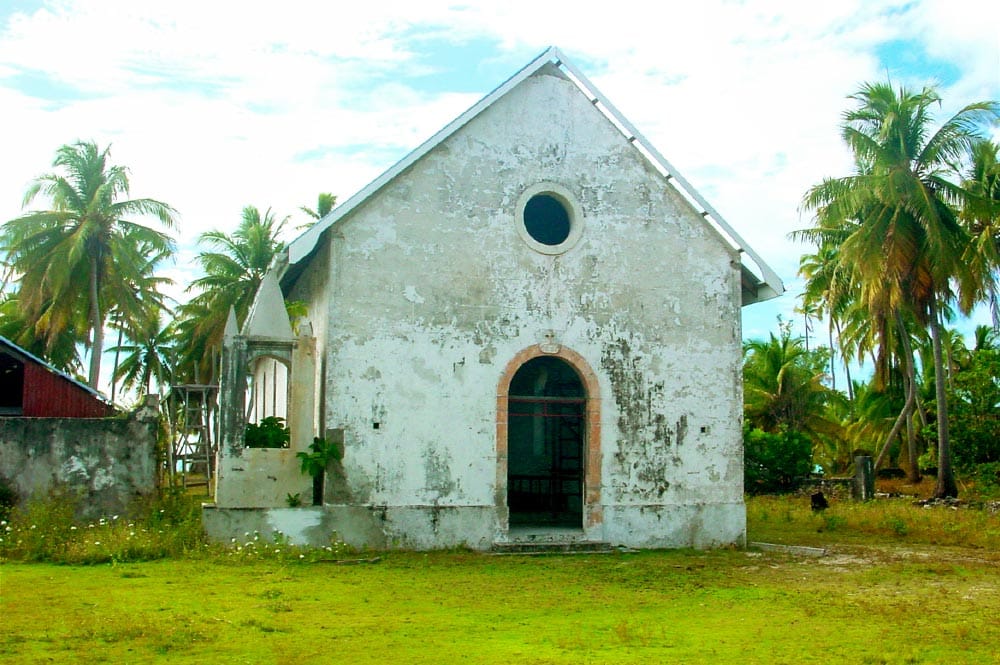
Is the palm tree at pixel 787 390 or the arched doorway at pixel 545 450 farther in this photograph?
the palm tree at pixel 787 390

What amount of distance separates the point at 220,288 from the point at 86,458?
21.3 meters

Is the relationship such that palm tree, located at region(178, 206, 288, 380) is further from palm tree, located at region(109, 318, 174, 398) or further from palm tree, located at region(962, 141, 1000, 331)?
palm tree, located at region(962, 141, 1000, 331)

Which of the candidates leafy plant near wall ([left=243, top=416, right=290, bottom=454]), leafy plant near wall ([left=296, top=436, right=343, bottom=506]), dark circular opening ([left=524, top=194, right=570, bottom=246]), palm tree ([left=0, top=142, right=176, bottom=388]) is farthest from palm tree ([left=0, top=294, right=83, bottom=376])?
leafy plant near wall ([left=296, top=436, right=343, bottom=506])

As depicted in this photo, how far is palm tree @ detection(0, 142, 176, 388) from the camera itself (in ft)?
103

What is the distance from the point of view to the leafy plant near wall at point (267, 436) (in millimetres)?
15188

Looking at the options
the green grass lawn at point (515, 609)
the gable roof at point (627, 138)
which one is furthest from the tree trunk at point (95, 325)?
the green grass lawn at point (515, 609)

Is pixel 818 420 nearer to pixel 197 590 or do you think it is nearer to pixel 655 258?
pixel 655 258

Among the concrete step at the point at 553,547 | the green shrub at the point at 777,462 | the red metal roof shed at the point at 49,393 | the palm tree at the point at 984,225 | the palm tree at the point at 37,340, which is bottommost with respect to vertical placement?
the concrete step at the point at 553,547

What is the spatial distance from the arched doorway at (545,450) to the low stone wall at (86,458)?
21.6 ft

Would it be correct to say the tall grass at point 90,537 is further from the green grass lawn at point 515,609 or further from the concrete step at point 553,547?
the concrete step at point 553,547

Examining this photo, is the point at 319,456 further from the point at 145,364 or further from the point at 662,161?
the point at 145,364

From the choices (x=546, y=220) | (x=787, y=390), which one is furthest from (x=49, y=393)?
(x=787, y=390)

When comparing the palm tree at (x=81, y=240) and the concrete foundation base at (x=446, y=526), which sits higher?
the palm tree at (x=81, y=240)

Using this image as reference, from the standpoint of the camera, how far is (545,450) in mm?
20719
